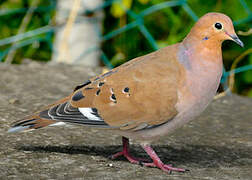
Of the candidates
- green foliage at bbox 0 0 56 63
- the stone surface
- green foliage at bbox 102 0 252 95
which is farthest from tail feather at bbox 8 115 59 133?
green foliage at bbox 0 0 56 63

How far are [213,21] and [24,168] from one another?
958mm

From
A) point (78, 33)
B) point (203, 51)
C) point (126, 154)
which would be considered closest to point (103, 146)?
point (126, 154)

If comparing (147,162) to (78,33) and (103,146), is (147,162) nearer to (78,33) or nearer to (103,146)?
(103,146)

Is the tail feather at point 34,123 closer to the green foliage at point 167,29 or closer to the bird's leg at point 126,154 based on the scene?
the bird's leg at point 126,154

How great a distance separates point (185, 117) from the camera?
2.54 m

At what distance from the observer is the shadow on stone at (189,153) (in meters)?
2.77

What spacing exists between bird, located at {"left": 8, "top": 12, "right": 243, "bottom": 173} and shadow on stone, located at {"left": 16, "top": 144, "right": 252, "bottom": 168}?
0.57 ft

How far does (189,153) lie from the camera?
114 inches

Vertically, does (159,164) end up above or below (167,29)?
below

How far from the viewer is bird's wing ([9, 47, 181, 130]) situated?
100 inches

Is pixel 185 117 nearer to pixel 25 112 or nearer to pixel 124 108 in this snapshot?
pixel 124 108

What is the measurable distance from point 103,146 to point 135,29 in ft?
6.52

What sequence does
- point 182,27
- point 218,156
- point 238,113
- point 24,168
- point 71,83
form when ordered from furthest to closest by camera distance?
point 182,27 < point 71,83 < point 238,113 < point 218,156 < point 24,168

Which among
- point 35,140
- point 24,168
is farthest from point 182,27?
point 24,168
